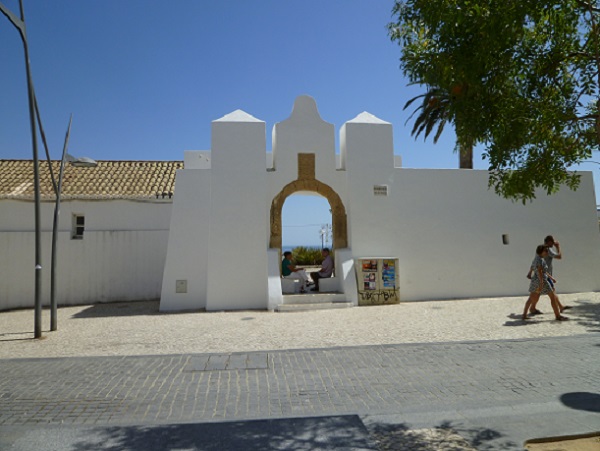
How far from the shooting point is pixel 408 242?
1263 centimetres

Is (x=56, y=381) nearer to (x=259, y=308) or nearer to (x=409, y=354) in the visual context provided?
(x=409, y=354)

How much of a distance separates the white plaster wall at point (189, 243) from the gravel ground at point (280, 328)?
83cm

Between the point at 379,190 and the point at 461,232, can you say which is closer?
the point at 379,190

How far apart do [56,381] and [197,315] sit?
5277 mm

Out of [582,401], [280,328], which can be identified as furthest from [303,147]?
[582,401]

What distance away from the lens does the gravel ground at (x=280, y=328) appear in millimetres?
7426

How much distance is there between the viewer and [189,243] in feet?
40.0

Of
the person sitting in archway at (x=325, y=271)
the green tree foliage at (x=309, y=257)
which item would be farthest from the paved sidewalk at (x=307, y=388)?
the green tree foliage at (x=309, y=257)

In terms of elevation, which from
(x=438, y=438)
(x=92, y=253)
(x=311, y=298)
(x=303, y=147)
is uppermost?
(x=303, y=147)

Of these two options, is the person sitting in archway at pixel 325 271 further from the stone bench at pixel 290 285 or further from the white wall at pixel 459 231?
the white wall at pixel 459 231

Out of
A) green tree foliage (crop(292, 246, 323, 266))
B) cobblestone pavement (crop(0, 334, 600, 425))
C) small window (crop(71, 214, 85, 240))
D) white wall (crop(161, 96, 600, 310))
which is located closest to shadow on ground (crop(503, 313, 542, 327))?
cobblestone pavement (crop(0, 334, 600, 425))

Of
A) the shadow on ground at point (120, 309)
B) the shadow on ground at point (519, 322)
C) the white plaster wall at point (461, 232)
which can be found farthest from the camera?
the white plaster wall at point (461, 232)

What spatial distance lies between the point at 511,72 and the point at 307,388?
428cm

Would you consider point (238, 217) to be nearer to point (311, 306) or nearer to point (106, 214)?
point (311, 306)
